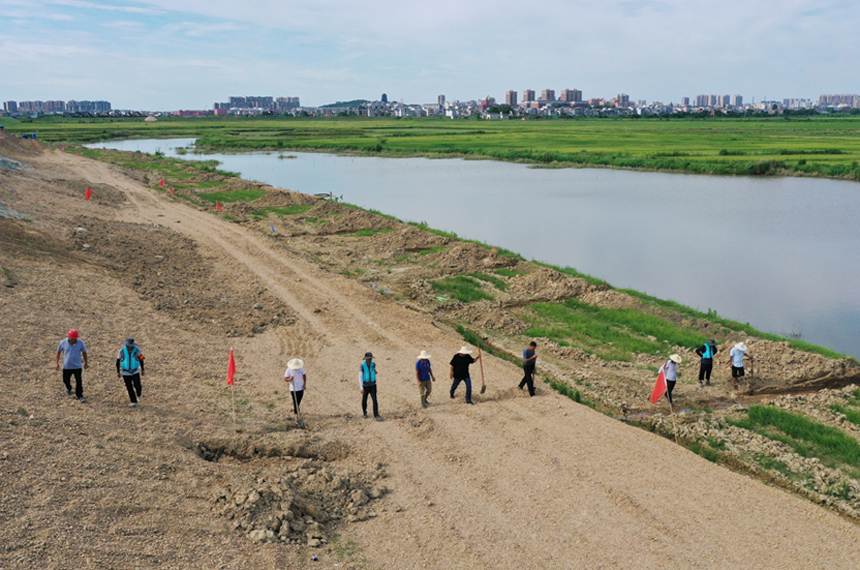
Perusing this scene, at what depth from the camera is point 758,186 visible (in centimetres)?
5591

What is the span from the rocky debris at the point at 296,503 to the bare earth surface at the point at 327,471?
34 mm

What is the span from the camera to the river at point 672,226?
25.3 m

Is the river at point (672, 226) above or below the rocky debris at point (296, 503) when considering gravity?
above

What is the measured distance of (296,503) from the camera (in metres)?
9.71

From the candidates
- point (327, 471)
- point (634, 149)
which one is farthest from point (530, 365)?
point (634, 149)

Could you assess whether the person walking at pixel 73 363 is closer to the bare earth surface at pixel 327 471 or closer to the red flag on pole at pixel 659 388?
the bare earth surface at pixel 327 471

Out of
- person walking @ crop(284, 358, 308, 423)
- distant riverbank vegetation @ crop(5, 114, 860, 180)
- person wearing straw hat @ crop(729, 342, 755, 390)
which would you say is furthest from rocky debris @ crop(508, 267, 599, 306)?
distant riverbank vegetation @ crop(5, 114, 860, 180)

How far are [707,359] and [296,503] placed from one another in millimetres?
11600

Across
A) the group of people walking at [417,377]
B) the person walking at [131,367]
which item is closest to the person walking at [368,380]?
the group of people walking at [417,377]

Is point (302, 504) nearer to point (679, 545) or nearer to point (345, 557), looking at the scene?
point (345, 557)

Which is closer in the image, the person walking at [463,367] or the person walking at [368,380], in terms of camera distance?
the person walking at [368,380]

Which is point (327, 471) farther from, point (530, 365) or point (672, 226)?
point (672, 226)

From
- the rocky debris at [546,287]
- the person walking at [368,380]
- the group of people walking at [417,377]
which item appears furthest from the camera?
the rocky debris at [546,287]

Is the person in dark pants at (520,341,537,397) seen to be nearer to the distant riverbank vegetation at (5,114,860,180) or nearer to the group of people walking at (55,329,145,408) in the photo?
the group of people walking at (55,329,145,408)
